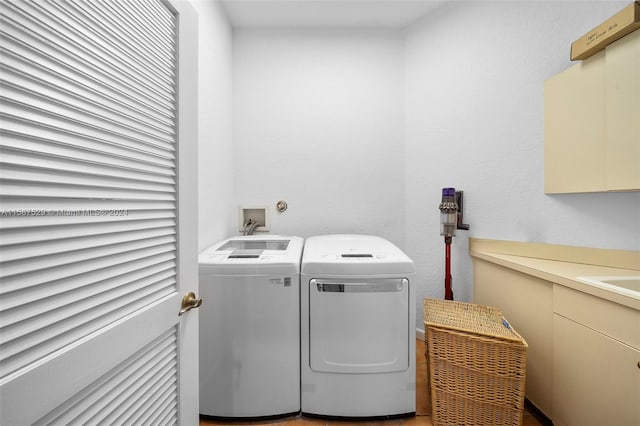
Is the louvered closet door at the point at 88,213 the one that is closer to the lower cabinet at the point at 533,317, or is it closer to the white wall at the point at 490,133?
the lower cabinet at the point at 533,317

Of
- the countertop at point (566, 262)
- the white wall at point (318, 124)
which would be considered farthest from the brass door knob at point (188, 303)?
the countertop at point (566, 262)

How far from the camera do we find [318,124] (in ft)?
7.91

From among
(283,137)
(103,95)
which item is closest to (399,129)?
(283,137)

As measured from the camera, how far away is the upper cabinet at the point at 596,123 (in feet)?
4.17

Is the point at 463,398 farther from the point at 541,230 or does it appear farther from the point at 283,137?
the point at 283,137

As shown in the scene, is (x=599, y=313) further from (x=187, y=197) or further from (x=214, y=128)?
(x=214, y=128)

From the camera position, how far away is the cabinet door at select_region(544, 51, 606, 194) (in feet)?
4.60

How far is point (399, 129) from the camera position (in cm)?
243

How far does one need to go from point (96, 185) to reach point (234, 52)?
7.18 feet

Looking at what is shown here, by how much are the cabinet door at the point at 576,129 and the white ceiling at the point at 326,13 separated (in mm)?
1180

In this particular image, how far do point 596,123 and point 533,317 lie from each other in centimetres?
105

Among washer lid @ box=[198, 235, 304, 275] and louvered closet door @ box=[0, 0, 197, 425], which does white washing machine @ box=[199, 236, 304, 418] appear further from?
louvered closet door @ box=[0, 0, 197, 425]

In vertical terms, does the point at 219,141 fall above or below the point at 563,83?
below

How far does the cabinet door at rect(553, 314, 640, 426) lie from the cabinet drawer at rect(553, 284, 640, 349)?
0.03m
